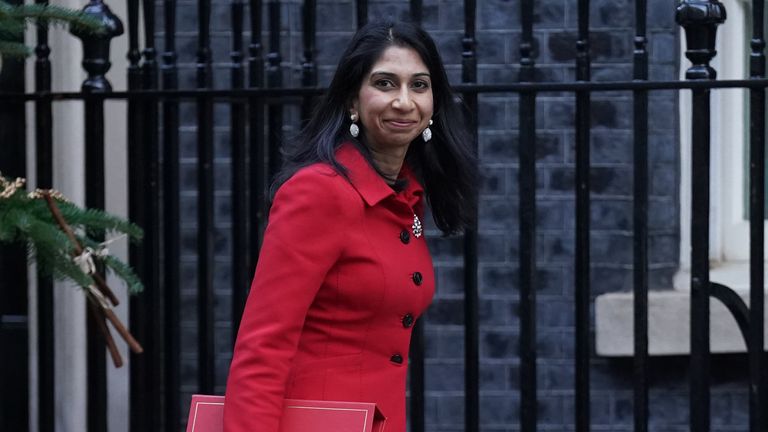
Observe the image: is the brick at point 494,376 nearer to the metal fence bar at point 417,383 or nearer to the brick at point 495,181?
the brick at point 495,181

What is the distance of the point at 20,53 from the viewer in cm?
382

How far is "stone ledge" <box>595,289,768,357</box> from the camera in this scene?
579 centimetres

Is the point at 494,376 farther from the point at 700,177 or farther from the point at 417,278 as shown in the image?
the point at 417,278

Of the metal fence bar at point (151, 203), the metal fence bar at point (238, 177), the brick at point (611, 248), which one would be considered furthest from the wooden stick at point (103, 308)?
the brick at point (611, 248)

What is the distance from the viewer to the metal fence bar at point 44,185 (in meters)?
4.32

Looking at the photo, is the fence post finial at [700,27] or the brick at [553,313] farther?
the brick at [553,313]

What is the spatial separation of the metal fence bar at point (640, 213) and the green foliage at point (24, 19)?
1466 millimetres

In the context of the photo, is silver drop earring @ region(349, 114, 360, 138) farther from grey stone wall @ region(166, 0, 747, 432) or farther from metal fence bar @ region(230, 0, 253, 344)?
grey stone wall @ region(166, 0, 747, 432)

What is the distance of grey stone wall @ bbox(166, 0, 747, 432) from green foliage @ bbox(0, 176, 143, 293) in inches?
88.4

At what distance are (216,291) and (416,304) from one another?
3229mm

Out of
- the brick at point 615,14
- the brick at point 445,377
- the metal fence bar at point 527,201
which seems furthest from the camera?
the brick at point 445,377

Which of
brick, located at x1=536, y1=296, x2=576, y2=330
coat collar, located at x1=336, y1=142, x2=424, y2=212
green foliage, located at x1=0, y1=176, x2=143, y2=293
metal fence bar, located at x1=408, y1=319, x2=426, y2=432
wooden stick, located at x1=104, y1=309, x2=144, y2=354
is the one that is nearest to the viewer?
coat collar, located at x1=336, y1=142, x2=424, y2=212

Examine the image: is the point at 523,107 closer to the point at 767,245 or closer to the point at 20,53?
the point at 20,53

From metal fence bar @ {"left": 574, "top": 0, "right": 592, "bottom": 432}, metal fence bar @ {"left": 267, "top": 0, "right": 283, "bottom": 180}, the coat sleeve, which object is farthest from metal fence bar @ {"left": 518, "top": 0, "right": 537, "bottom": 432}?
the coat sleeve
